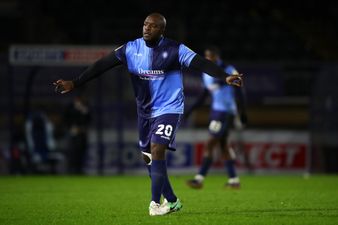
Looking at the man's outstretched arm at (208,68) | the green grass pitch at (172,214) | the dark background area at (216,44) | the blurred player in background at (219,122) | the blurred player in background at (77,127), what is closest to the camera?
→ the green grass pitch at (172,214)

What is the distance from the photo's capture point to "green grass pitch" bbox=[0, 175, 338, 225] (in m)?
8.94

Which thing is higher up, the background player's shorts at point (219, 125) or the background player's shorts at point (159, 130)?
the background player's shorts at point (159, 130)

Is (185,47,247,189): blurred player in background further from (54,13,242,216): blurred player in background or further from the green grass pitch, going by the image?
(54,13,242,216): blurred player in background

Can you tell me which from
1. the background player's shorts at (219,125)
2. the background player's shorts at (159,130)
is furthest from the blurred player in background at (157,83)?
the background player's shorts at (219,125)

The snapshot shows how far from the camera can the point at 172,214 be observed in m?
9.52

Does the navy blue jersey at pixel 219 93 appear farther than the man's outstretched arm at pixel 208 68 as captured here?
Yes

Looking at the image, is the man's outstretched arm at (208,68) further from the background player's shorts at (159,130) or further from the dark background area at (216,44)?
the dark background area at (216,44)

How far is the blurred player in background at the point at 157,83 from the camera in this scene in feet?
30.7

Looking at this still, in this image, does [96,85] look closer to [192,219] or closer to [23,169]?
[23,169]

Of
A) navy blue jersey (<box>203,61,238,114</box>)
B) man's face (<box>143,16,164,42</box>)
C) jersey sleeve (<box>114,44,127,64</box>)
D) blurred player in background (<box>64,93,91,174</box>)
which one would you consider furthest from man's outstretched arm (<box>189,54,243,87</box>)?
A: blurred player in background (<box>64,93,91,174</box>)

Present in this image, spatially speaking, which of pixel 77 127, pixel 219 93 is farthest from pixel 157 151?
pixel 77 127

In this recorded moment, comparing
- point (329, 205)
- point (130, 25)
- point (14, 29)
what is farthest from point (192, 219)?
point (14, 29)

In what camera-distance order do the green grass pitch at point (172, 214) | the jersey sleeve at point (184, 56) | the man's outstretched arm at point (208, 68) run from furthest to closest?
the jersey sleeve at point (184, 56) → the man's outstretched arm at point (208, 68) → the green grass pitch at point (172, 214)

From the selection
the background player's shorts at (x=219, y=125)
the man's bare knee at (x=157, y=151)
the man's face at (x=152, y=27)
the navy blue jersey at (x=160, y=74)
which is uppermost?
the man's face at (x=152, y=27)
